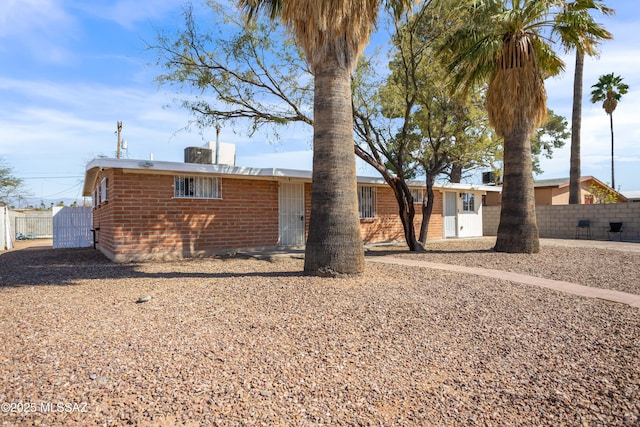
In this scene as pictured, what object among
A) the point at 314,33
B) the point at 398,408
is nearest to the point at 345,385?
the point at 398,408

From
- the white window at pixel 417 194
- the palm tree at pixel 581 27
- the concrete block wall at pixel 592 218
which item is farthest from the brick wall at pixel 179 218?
the concrete block wall at pixel 592 218

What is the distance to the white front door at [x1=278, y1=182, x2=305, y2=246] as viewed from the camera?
13.8 m

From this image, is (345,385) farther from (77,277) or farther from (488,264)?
(488,264)

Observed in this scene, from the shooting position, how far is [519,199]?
1198 cm

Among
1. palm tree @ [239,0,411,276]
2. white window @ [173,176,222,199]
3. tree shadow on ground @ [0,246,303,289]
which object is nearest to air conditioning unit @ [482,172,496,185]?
white window @ [173,176,222,199]

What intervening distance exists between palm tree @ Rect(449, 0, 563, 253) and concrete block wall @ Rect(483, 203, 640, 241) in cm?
915

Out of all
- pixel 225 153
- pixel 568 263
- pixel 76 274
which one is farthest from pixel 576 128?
pixel 76 274

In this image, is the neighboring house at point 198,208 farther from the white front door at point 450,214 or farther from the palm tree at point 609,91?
the palm tree at point 609,91

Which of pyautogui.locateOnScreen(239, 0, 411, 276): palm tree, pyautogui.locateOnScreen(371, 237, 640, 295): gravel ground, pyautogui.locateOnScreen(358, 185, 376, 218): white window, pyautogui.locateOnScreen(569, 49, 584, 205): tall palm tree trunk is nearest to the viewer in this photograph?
pyautogui.locateOnScreen(239, 0, 411, 276): palm tree

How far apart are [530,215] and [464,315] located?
26.9 ft

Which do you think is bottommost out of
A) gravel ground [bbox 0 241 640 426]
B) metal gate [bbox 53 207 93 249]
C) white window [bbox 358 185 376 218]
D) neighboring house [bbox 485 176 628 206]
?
gravel ground [bbox 0 241 640 426]

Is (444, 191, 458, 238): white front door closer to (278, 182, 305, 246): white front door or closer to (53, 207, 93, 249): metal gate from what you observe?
(278, 182, 305, 246): white front door

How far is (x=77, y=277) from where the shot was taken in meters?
8.05

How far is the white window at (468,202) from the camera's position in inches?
794
